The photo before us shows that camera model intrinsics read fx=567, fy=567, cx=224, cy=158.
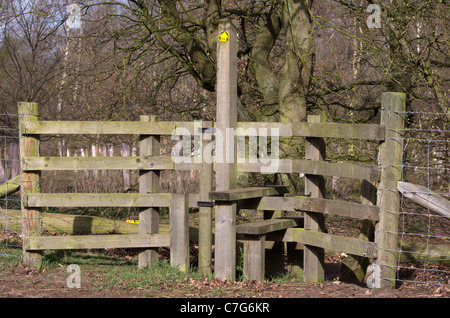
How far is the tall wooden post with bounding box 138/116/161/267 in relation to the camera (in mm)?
6887

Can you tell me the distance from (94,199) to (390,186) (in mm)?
3470

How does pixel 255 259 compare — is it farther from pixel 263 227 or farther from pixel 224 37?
pixel 224 37

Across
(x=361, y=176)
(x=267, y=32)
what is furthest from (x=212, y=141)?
(x=267, y=32)

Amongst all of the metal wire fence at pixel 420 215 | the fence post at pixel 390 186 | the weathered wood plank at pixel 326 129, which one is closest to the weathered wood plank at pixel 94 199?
the metal wire fence at pixel 420 215

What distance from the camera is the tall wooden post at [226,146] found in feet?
20.5

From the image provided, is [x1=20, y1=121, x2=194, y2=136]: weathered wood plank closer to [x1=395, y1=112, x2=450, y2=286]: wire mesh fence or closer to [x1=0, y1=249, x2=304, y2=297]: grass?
[x1=0, y1=249, x2=304, y2=297]: grass

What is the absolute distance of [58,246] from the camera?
22.5ft

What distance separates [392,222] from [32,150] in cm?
431

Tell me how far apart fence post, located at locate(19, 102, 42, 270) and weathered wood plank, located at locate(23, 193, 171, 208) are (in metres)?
0.12

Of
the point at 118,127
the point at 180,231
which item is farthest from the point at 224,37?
the point at 180,231

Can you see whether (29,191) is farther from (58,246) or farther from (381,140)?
(381,140)

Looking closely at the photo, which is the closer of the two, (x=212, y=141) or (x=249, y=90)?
(x=212, y=141)

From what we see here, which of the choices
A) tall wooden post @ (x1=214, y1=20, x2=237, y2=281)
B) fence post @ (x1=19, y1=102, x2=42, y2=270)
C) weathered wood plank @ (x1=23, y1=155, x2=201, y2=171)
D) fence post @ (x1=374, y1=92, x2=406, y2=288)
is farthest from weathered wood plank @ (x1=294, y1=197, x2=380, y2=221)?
fence post @ (x1=19, y1=102, x2=42, y2=270)

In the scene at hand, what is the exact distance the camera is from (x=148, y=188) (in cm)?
697
